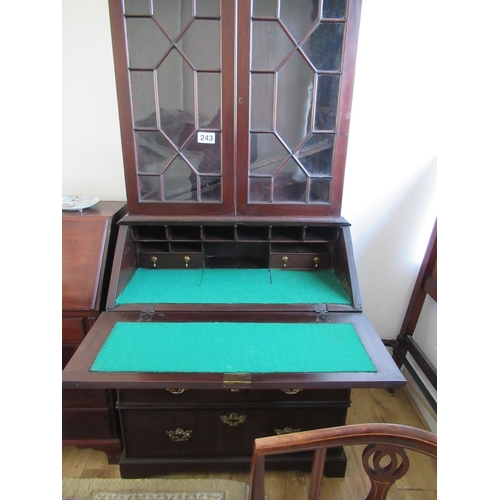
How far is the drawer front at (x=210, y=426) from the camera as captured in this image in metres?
1.23

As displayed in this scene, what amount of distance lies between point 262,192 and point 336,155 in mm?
346

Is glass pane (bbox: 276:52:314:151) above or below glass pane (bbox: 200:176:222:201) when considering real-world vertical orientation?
above

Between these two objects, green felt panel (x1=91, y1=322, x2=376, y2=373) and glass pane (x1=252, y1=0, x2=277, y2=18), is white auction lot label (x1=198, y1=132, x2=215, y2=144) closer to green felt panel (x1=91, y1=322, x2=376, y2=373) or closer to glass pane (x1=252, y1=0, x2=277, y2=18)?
glass pane (x1=252, y1=0, x2=277, y2=18)

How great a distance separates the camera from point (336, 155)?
4.24 ft

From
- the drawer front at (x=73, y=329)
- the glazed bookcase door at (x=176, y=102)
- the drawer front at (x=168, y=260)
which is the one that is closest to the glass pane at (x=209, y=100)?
the glazed bookcase door at (x=176, y=102)

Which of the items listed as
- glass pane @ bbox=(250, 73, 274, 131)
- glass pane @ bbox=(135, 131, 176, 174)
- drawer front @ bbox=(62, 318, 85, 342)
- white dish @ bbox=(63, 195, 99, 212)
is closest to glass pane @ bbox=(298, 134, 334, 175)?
glass pane @ bbox=(250, 73, 274, 131)

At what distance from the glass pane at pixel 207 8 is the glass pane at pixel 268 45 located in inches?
5.6

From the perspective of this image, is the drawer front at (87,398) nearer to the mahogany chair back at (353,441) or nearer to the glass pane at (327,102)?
the mahogany chair back at (353,441)

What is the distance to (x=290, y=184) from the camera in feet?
4.40

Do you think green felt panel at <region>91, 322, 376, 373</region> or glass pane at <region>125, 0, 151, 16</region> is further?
glass pane at <region>125, 0, 151, 16</region>

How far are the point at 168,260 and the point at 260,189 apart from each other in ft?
1.80

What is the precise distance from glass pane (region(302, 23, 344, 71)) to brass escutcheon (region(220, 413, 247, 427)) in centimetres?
141

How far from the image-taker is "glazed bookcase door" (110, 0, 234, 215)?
1136 millimetres

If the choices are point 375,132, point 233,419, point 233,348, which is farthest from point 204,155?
point 233,419
